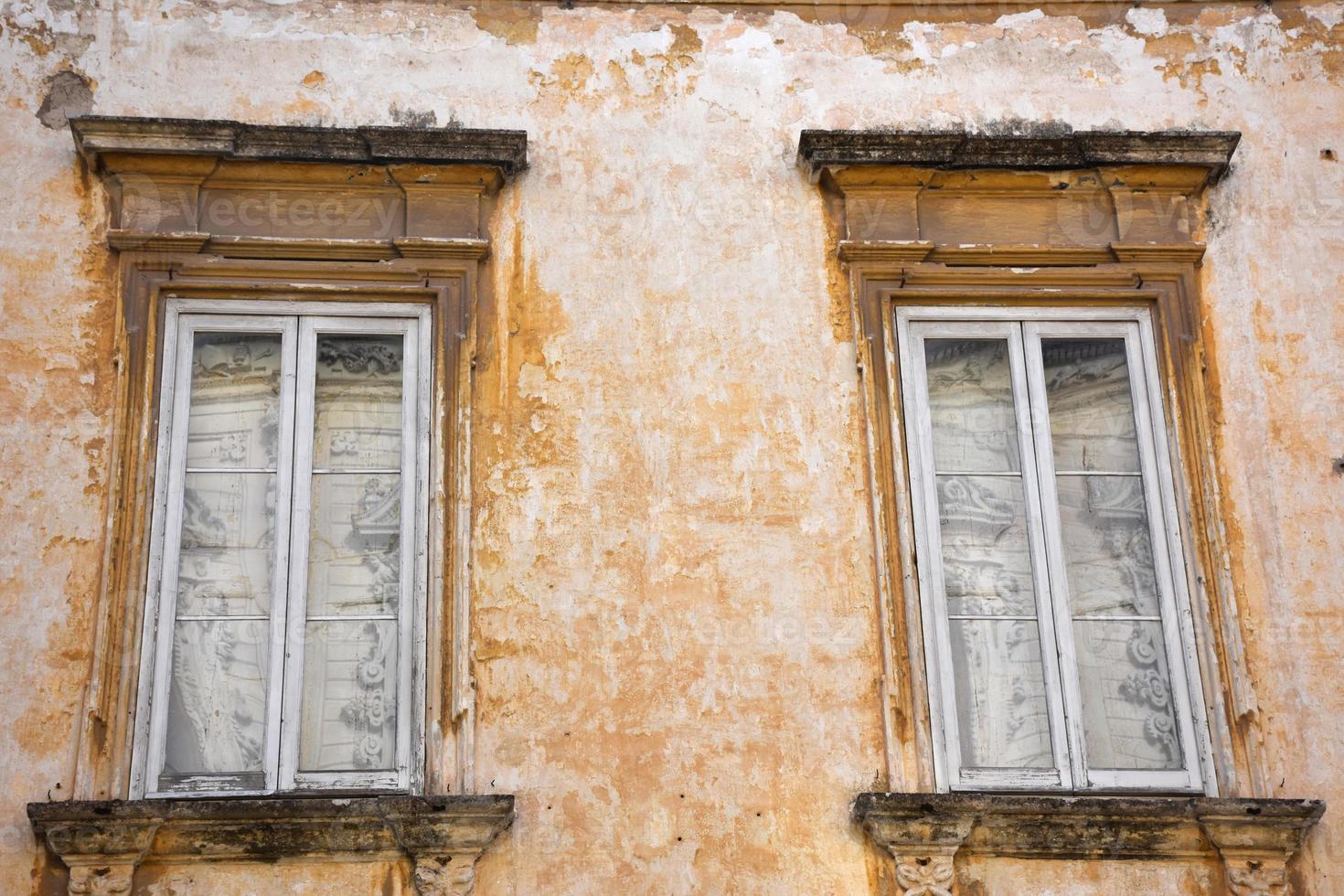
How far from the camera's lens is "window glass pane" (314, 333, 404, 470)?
19.8 ft

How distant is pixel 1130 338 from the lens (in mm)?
6320

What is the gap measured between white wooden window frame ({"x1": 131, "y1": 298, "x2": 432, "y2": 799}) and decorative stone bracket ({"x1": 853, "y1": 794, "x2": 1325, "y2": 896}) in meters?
1.58

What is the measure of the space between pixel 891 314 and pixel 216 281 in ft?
8.02

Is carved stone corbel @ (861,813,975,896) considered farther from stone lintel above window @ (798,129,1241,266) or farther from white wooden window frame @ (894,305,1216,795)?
stone lintel above window @ (798,129,1241,266)

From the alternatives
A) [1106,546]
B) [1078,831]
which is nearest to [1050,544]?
[1106,546]

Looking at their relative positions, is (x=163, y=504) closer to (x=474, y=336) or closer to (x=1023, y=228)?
(x=474, y=336)

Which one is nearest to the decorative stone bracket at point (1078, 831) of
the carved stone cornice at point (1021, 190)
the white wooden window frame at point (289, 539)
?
the white wooden window frame at point (289, 539)

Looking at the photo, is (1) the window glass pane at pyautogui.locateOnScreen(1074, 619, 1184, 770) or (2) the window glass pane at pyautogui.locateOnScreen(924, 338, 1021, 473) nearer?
(1) the window glass pane at pyautogui.locateOnScreen(1074, 619, 1184, 770)

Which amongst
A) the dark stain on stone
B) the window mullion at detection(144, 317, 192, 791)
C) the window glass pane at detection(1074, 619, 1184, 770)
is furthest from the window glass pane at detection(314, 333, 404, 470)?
the window glass pane at detection(1074, 619, 1184, 770)

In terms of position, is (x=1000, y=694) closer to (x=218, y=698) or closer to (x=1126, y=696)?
(x=1126, y=696)

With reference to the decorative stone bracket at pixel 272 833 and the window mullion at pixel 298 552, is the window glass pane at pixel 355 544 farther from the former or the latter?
the decorative stone bracket at pixel 272 833

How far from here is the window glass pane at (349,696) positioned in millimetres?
5660

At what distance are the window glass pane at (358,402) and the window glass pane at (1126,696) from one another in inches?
99.5

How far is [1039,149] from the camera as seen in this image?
640 cm
